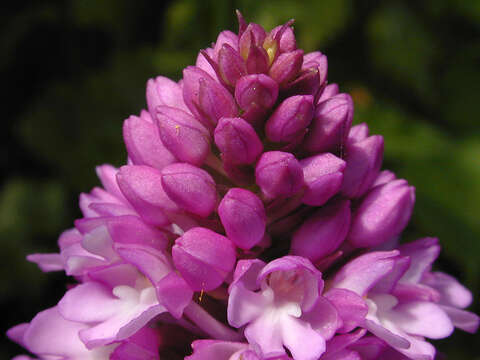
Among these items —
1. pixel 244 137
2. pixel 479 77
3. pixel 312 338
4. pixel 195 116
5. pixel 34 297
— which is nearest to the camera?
pixel 312 338

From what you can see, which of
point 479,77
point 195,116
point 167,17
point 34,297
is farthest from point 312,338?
point 479,77

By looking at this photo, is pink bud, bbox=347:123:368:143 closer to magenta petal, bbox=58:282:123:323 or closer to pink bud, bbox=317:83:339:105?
pink bud, bbox=317:83:339:105

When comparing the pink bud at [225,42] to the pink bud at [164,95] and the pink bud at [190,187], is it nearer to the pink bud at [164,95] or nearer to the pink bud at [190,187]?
the pink bud at [164,95]

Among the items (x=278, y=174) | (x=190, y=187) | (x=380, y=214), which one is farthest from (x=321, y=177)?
(x=190, y=187)

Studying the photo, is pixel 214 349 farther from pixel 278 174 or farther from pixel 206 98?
pixel 206 98

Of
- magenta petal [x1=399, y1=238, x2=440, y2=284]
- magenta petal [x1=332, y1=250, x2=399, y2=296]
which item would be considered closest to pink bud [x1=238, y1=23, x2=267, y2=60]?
magenta petal [x1=332, y1=250, x2=399, y2=296]

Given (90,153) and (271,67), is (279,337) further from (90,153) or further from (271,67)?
(90,153)
